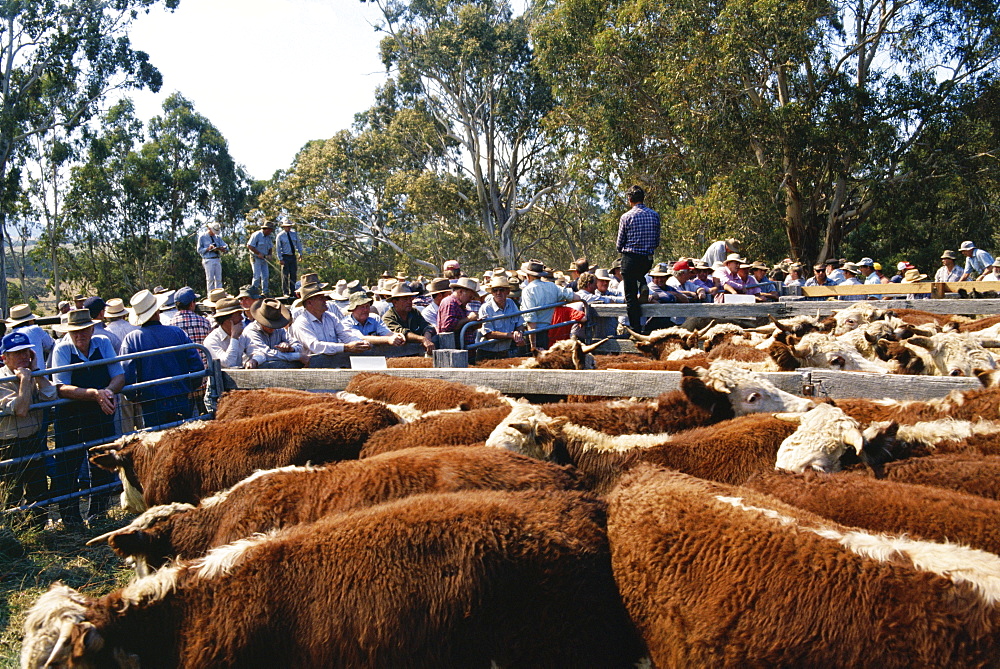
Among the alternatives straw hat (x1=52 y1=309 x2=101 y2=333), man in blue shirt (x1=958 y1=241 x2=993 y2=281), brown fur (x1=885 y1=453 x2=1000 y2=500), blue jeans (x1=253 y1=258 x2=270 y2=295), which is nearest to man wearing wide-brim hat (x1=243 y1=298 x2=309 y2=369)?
straw hat (x1=52 y1=309 x2=101 y2=333)

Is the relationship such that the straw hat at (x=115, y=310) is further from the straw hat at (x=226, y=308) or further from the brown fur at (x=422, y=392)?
the brown fur at (x=422, y=392)

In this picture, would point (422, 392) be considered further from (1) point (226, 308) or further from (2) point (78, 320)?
(2) point (78, 320)

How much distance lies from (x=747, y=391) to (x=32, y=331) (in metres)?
7.53

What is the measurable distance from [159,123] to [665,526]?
4989 cm

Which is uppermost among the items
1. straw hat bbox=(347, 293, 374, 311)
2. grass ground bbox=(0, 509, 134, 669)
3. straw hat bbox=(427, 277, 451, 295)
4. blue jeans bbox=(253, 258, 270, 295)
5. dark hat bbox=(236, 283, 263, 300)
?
blue jeans bbox=(253, 258, 270, 295)

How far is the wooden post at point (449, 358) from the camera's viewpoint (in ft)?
24.5

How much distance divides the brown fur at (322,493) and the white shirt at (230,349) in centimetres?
451

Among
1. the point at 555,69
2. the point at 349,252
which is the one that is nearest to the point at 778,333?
the point at 555,69

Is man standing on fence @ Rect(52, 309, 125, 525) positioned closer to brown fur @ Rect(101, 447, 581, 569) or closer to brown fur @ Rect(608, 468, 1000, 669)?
brown fur @ Rect(101, 447, 581, 569)

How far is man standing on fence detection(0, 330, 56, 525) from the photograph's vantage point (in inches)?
251

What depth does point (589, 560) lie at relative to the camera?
3.04 metres

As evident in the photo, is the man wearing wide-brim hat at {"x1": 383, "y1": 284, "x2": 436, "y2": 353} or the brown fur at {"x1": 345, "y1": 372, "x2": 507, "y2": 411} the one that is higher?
the man wearing wide-brim hat at {"x1": 383, "y1": 284, "x2": 436, "y2": 353}

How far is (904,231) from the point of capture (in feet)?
104

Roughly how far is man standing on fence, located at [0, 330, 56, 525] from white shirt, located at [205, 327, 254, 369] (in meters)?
1.89
